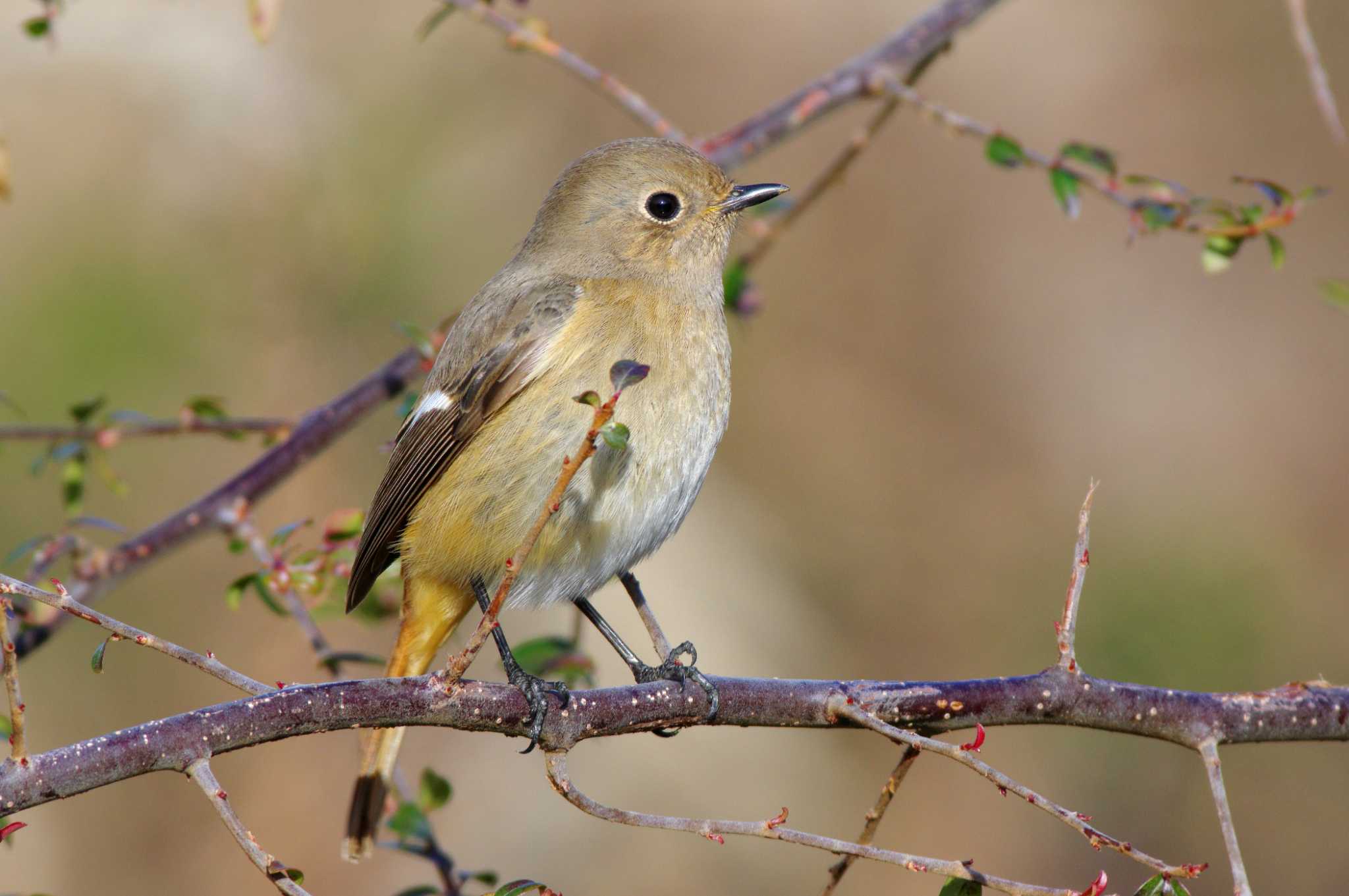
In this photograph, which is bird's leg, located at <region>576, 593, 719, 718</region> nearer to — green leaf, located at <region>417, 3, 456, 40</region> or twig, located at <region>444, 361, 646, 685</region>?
twig, located at <region>444, 361, 646, 685</region>

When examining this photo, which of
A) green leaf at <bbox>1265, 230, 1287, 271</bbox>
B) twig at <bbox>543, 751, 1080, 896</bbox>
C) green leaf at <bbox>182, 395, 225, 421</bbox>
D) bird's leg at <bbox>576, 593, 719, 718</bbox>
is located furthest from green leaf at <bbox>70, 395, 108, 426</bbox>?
green leaf at <bbox>1265, 230, 1287, 271</bbox>

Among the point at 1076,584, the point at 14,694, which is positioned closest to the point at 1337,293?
the point at 1076,584

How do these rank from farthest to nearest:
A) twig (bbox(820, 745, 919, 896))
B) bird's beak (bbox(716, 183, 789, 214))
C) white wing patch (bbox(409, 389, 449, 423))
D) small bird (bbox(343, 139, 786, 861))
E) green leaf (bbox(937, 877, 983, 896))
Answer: bird's beak (bbox(716, 183, 789, 214)), white wing patch (bbox(409, 389, 449, 423)), small bird (bbox(343, 139, 786, 861)), twig (bbox(820, 745, 919, 896)), green leaf (bbox(937, 877, 983, 896))

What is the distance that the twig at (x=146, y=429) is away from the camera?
372 cm

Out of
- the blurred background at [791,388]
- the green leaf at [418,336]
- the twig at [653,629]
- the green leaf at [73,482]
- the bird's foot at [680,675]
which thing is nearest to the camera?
the bird's foot at [680,675]

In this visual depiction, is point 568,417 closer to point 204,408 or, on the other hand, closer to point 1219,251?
point 204,408

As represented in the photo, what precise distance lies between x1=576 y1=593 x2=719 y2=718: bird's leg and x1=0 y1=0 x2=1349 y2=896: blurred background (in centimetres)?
273

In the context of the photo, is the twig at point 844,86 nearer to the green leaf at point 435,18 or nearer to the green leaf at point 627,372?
the green leaf at point 435,18

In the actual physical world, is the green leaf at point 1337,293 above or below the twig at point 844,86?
below

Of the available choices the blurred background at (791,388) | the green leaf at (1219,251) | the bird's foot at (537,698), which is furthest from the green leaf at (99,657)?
the blurred background at (791,388)

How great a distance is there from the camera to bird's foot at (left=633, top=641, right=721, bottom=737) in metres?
2.71

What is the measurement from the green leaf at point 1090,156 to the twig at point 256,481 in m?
1.95

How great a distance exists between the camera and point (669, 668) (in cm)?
319

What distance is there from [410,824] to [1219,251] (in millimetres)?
2559
